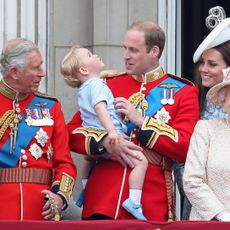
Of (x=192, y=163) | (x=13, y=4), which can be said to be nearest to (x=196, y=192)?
(x=192, y=163)

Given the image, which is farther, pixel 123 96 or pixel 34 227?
pixel 123 96

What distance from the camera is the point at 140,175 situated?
26.3 ft

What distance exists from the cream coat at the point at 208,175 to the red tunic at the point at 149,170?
1.16ft

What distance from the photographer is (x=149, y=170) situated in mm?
8109

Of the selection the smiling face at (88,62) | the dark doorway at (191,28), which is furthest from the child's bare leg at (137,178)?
the dark doorway at (191,28)

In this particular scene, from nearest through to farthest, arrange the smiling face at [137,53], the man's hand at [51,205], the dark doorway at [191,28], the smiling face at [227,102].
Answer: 1. the smiling face at [227,102]
2. the man's hand at [51,205]
3. the smiling face at [137,53]
4. the dark doorway at [191,28]

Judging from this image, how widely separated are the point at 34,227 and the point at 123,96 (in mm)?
1259

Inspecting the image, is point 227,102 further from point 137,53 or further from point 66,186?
point 66,186

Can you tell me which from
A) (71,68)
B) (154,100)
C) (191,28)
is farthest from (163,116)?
(191,28)

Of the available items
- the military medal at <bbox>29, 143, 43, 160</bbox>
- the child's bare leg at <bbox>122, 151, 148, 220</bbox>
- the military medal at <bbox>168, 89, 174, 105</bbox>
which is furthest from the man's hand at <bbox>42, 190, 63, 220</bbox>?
the military medal at <bbox>168, 89, 174, 105</bbox>

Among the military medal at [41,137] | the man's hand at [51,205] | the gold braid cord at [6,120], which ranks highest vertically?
the gold braid cord at [6,120]

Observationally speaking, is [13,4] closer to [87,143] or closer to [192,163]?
[87,143]

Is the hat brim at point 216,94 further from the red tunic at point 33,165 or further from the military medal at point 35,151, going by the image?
the military medal at point 35,151

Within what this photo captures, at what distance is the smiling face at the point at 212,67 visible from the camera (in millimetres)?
8172
